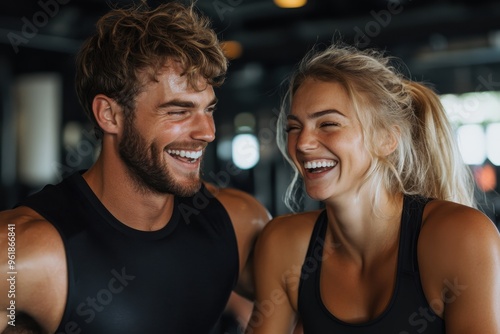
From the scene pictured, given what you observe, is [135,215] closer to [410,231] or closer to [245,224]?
[245,224]

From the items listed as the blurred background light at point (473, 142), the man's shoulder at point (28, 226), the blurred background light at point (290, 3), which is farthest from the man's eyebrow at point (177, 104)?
the blurred background light at point (473, 142)

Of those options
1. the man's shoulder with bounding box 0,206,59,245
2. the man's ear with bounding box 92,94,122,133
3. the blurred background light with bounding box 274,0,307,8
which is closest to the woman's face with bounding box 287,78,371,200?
the man's ear with bounding box 92,94,122,133

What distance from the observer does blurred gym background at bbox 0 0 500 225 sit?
539 centimetres

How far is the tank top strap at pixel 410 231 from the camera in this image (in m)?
1.57

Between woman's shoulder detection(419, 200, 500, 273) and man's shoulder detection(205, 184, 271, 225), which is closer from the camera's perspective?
woman's shoulder detection(419, 200, 500, 273)

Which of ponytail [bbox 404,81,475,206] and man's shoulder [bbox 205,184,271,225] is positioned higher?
ponytail [bbox 404,81,475,206]

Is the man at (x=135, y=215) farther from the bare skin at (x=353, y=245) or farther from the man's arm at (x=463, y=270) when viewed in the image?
the man's arm at (x=463, y=270)

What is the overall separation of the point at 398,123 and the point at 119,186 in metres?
0.79

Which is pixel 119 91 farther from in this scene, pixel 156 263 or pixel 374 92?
pixel 374 92

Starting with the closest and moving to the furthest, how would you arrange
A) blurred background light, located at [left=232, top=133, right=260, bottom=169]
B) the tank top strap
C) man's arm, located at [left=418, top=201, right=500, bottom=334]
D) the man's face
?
man's arm, located at [left=418, top=201, right=500, bottom=334] < the tank top strap < the man's face < blurred background light, located at [left=232, top=133, right=260, bottom=169]

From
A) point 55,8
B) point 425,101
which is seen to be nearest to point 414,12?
point 55,8

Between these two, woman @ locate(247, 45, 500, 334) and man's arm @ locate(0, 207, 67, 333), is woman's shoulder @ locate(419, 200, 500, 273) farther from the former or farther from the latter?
man's arm @ locate(0, 207, 67, 333)

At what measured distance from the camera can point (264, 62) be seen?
6.79 metres

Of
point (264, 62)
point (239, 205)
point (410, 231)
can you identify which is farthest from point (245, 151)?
point (410, 231)
